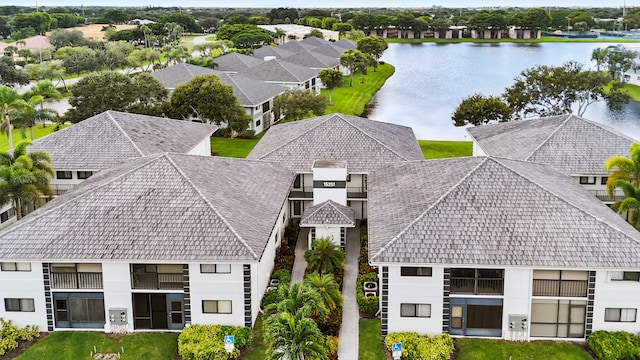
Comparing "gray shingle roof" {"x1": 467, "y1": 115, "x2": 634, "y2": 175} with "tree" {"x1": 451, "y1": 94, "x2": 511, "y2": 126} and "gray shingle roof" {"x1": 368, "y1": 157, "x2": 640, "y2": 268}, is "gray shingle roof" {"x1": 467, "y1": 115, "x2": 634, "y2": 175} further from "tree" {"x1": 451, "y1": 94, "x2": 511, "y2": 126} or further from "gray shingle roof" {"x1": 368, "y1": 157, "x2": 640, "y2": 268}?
"tree" {"x1": 451, "y1": 94, "x2": 511, "y2": 126}

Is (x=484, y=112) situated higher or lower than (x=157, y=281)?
higher

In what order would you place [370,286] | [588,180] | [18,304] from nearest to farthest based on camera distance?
[18,304]
[370,286]
[588,180]

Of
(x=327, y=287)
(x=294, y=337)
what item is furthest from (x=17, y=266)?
(x=327, y=287)

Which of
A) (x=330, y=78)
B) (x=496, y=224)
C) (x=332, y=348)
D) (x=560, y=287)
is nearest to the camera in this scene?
(x=332, y=348)

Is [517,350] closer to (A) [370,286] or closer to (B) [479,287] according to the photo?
(B) [479,287]

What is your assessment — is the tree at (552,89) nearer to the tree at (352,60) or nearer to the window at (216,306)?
the tree at (352,60)

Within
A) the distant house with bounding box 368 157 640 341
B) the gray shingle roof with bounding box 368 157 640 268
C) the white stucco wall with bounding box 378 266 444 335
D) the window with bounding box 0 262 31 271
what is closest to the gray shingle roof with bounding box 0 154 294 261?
the window with bounding box 0 262 31 271

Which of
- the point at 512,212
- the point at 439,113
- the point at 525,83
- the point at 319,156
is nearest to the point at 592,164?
the point at 512,212
